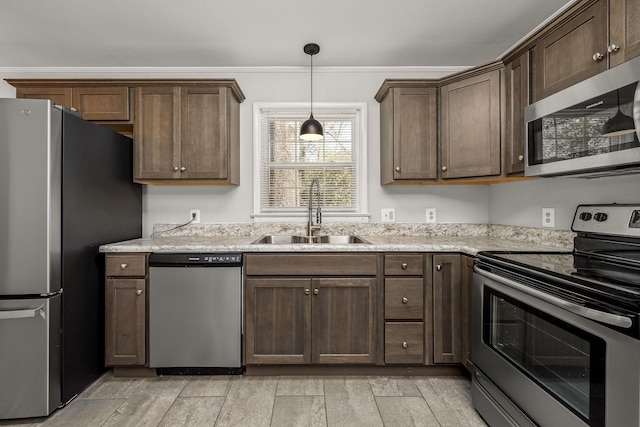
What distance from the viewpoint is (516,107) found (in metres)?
2.15

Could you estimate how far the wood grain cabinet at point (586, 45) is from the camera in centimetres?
142

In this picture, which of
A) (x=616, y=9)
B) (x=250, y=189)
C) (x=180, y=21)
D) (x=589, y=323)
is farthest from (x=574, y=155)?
(x=180, y=21)

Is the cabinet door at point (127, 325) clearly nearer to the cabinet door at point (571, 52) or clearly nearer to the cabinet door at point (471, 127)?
the cabinet door at point (471, 127)

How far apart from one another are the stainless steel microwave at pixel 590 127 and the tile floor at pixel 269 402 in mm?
1405

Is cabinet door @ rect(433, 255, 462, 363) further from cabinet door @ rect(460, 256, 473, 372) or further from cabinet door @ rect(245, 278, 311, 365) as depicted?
cabinet door @ rect(245, 278, 311, 365)

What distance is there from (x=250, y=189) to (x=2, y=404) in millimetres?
1985

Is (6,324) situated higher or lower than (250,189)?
lower

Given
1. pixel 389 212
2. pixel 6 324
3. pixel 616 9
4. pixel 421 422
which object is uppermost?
pixel 616 9

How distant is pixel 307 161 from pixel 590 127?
1988 millimetres

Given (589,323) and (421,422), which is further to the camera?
(421,422)

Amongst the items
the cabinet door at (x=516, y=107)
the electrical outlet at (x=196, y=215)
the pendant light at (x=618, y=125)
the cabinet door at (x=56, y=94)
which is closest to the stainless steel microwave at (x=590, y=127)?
the pendant light at (x=618, y=125)

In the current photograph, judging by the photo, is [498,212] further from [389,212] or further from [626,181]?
[626,181]

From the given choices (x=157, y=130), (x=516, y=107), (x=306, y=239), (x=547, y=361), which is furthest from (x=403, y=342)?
(x=157, y=130)

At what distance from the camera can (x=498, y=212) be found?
111 inches
